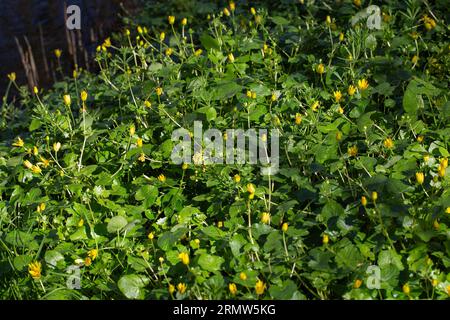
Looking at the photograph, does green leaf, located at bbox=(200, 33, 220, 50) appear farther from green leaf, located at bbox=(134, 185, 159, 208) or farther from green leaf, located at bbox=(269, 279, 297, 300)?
green leaf, located at bbox=(269, 279, 297, 300)

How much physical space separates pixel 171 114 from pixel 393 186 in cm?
113

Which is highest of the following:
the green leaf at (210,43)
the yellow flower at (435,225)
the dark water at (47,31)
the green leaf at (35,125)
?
the green leaf at (210,43)

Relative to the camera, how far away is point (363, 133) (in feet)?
8.89

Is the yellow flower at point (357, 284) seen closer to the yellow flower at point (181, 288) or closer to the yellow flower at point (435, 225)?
the yellow flower at point (435, 225)

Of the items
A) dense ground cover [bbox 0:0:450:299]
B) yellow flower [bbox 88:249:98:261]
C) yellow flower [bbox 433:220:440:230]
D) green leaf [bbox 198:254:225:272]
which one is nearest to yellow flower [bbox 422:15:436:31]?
dense ground cover [bbox 0:0:450:299]

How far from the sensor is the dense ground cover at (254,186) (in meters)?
2.17

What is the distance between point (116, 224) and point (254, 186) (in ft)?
1.74

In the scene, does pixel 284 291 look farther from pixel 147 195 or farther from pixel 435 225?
pixel 147 195

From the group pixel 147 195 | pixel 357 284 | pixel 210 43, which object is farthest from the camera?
pixel 210 43

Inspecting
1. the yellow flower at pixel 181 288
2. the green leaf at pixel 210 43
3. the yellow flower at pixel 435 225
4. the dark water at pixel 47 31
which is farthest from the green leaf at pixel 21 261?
the dark water at pixel 47 31

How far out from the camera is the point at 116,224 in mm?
2424

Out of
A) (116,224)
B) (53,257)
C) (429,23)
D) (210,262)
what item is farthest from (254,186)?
(429,23)

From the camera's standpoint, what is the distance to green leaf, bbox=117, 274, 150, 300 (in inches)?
86.0

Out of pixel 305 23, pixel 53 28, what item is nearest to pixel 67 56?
pixel 53 28
